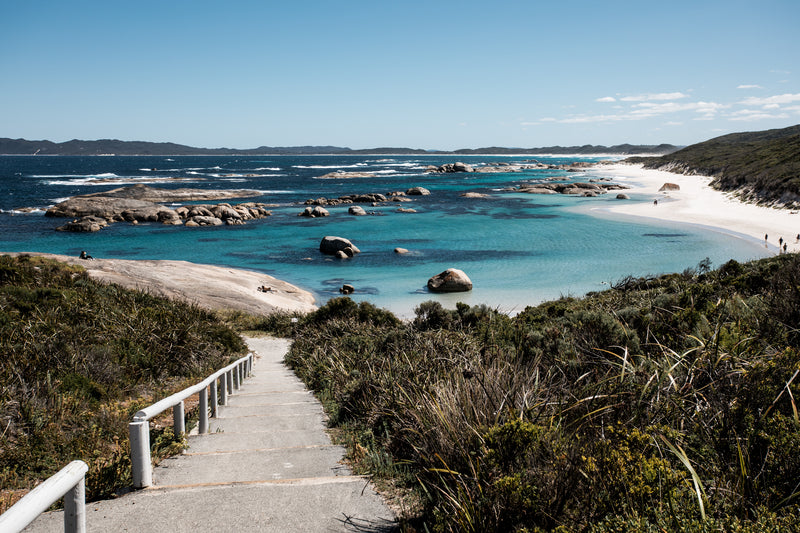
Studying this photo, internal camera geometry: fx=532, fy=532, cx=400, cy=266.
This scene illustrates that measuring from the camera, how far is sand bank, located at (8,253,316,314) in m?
22.9

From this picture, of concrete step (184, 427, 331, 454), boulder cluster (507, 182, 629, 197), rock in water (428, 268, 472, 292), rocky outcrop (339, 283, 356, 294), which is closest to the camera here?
concrete step (184, 427, 331, 454)

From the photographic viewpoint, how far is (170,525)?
11.1 ft

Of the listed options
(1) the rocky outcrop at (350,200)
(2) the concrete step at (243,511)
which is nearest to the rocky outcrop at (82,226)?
(1) the rocky outcrop at (350,200)

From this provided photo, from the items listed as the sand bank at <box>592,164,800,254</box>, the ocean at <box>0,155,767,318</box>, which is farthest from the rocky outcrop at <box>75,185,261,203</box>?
the sand bank at <box>592,164,800,254</box>

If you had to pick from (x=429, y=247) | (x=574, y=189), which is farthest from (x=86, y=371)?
(x=574, y=189)

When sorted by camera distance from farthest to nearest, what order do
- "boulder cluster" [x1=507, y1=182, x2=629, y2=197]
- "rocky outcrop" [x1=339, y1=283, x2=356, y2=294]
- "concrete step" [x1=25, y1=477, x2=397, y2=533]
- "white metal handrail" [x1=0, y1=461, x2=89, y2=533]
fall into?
1. "boulder cluster" [x1=507, y1=182, x2=629, y2=197]
2. "rocky outcrop" [x1=339, y1=283, x2=356, y2=294]
3. "concrete step" [x1=25, y1=477, x2=397, y2=533]
4. "white metal handrail" [x1=0, y1=461, x2=89, y2=533]

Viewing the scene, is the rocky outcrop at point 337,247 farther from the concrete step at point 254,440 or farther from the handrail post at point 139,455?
the handrail post at point 139,455

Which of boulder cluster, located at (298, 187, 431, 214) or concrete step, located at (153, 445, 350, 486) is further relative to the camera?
boulder cluster, located at (298, 187, 431, 214)

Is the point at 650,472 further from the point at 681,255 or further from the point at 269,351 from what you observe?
the point at 681,255

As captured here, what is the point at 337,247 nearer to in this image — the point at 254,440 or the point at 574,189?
the point at 254,440

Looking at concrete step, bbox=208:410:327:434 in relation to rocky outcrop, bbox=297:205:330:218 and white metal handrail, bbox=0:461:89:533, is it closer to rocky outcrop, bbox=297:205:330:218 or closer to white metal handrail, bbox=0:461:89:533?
white metal handrail, bbox=0:461:89:533

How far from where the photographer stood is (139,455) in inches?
157

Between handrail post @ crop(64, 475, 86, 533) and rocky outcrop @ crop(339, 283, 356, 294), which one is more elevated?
handrail post @ crop(64, 475, 86, 533)

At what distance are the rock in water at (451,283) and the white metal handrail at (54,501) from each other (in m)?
24.9
